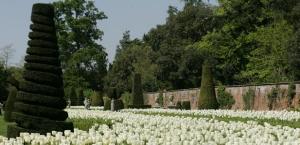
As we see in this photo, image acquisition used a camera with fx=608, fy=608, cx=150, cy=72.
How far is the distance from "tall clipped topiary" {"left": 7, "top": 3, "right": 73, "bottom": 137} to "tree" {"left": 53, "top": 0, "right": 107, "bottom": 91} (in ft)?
174

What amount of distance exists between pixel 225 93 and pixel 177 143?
3085cm

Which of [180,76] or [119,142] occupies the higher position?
[180,76]


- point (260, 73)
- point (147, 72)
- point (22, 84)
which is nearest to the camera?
point (22, 84)

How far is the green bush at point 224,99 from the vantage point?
3931 centimetres

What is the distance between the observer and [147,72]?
68562 millimetres

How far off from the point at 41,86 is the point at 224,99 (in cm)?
2568

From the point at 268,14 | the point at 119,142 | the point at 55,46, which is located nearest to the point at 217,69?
the point at 268,14

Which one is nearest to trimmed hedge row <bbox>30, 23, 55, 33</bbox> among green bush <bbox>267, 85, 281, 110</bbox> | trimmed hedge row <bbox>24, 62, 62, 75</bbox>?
trimmed hedge row <bbox>24, 62, 62, 75</bbox>

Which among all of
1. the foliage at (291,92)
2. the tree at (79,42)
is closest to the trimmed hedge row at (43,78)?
the foliage at (291,92)

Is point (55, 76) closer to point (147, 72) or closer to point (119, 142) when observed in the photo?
point (119, 142)

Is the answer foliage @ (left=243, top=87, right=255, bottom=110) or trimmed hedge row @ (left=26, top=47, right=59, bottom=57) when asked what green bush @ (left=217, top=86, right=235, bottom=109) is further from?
trimmed hedge row @ (left=26, top=47, right=59, bottom=57)

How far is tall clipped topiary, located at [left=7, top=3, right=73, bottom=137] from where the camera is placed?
15.0 metres

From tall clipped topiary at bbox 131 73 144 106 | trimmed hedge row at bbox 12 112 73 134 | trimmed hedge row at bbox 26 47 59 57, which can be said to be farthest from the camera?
tall clipped topiary at bbox 131 73 144 106

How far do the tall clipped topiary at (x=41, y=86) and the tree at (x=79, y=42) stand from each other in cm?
5294
